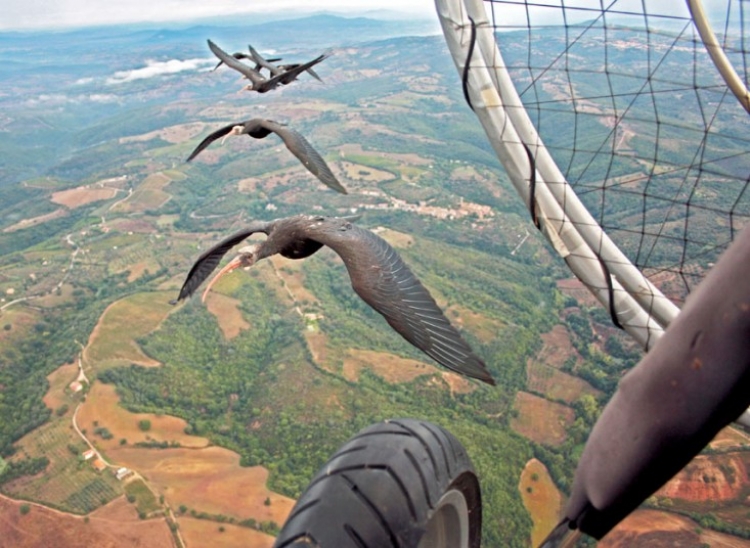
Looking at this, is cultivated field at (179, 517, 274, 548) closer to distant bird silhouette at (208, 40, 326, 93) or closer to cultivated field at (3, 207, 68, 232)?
distant bird silhouette at (208, 40, 326, 93)

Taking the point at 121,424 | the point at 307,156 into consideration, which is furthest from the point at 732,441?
the point at 121,424

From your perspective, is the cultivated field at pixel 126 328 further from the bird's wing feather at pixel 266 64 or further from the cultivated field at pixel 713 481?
the bird's wing feather at pixel 266 64

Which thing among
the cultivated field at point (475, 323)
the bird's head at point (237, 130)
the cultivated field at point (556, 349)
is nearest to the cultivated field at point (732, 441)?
the cultivated field at point (556, 349)

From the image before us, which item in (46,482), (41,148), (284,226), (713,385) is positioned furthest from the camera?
(41,148)

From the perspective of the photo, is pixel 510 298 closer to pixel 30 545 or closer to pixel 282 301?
pixel 282 301

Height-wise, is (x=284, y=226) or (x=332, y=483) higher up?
(x=284, y=226)

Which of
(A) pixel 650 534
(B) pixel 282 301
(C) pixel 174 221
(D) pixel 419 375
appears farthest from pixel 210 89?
(A) pixel 650 534

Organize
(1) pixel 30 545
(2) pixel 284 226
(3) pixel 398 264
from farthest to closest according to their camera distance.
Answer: (1) pixel 30 545
(2) pixel 284 226
(3) pixel 398 264
